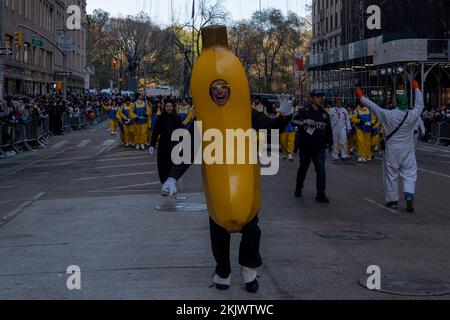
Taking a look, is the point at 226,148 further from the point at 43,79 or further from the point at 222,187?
the point at 43,79

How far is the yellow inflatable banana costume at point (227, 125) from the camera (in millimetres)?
6281

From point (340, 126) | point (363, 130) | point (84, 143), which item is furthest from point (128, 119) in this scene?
point (363, 130)

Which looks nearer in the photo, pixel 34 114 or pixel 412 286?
pixel 412 286

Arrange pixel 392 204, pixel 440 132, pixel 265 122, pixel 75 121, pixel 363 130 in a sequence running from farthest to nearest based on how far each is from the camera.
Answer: pixel 75 121, pixel 440 132, pixel 363 130, pixel 392 204, pixel 265 122

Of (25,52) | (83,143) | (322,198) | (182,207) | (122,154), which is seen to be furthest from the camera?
(25,52)

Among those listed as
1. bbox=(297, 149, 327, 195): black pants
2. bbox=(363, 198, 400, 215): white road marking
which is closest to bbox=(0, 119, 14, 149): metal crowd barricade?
bbox=(297, 149, 327, 195): black pants

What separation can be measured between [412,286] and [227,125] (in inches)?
86.1

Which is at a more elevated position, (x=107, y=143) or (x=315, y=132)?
(x=315, y=132)

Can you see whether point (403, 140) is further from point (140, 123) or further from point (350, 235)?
point (140, 123)

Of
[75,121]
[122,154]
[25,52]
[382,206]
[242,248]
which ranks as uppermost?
[25,52]

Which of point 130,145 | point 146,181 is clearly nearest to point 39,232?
point 146,181

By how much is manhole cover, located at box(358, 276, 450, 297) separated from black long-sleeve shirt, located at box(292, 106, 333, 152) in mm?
5709

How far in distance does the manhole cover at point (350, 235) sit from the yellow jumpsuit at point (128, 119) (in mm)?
17389

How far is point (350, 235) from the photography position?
364 inches
